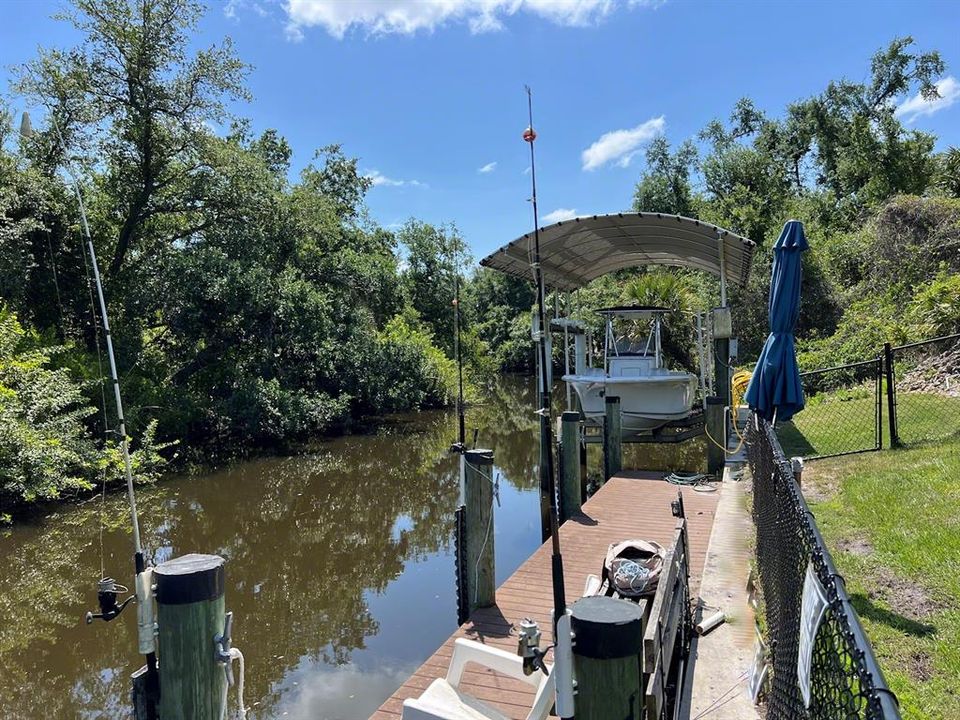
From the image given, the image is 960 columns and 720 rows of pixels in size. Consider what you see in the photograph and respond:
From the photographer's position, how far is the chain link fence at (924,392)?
8.88m

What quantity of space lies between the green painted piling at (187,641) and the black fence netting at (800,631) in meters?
2.52

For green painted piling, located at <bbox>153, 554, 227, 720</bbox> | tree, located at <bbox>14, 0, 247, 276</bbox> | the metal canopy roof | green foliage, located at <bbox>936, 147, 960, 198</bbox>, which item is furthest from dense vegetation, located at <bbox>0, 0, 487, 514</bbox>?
green foliage, located at <bbox>936, 147, 960, 198</bbox>

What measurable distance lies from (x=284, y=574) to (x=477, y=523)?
16.1ft

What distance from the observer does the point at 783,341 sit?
760 cm

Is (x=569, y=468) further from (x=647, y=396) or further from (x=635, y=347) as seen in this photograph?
(x=635, y=347)

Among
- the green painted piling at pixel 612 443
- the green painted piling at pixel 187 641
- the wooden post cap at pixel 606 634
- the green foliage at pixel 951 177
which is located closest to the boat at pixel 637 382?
the green painted piling at pixel 612 443

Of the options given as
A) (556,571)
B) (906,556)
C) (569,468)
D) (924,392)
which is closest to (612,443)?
(569,468)

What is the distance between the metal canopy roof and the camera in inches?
461

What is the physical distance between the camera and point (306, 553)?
33.9 ft

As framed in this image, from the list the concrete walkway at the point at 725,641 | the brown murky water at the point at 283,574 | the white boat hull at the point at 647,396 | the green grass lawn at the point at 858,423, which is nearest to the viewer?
the concrete walkway at the point at 725,641

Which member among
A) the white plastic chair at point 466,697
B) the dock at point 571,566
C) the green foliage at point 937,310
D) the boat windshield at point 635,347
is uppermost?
the green foliage at point 937,310

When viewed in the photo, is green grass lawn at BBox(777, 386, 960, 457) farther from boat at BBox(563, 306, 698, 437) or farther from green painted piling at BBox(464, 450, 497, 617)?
green painted piling at BBox(464, 450, 497, 617)

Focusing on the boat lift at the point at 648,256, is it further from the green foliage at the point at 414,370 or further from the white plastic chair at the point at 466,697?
the green foliage at the point at 414,370

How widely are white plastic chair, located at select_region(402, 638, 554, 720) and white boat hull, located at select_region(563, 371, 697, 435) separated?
9708 millimetres
